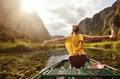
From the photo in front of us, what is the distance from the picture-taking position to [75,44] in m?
7.86

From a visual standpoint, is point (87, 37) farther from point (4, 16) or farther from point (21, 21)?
point (21, 21)

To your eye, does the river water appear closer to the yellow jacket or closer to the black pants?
the black pants

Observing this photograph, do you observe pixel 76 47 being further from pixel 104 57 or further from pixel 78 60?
pixel 104 57

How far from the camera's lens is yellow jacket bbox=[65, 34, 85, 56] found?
25.3ft

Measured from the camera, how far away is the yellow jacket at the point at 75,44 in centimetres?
772

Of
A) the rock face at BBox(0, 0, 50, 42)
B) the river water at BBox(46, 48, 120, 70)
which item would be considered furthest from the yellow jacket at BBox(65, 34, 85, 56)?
the rock face at BBox(0, 0, 50, 42)

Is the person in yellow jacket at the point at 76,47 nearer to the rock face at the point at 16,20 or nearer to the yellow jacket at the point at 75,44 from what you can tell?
the yellow jacket at the point at 75,44

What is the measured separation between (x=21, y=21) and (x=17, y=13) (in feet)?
30.2

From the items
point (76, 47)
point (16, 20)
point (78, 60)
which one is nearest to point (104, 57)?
point (78, 60)

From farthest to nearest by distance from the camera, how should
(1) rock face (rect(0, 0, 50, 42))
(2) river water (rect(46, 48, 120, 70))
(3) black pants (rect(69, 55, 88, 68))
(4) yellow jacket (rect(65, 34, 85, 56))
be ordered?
(1) rock face (rect(0, 0, 50, 42)), (2) river water (rect(46, 48, 120, 70)), (3) black pants (rect(69, 55, 88, 68)), (4) yellow jacket (rect(65, 34, 85, 56))

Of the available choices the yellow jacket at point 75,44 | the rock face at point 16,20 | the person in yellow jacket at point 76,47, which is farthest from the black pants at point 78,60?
the rock face at point 16,20

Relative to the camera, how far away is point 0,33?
103188 mm

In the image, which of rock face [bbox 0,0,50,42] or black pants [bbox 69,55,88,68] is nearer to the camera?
black pants [bbox 69,55,88,68]

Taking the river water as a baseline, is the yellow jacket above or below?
above
